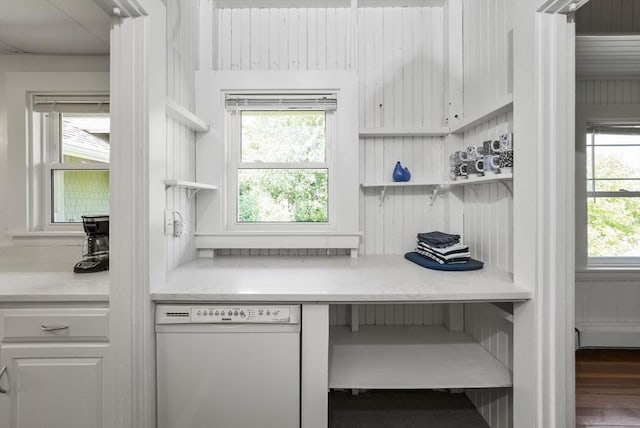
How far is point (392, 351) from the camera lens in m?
1.76

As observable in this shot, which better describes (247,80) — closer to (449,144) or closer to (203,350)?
(449,144)

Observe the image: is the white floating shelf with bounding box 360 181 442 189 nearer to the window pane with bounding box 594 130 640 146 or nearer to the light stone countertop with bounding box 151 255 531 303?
the light stone countertop with bounding box 151 255 531 303

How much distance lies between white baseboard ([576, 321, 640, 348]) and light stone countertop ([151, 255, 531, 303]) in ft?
6.29

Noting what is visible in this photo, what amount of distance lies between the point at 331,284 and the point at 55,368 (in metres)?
1.23

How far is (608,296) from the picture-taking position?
9.29 ft

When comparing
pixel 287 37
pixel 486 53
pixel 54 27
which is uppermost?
pixel 287 37

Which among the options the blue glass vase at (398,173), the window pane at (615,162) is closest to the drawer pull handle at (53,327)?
the blue glass vase at (398,173)

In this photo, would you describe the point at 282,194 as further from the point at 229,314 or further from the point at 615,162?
the point at 615,162

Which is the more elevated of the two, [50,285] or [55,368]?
[50,285]

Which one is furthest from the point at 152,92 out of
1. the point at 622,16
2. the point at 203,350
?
the point at 622,16

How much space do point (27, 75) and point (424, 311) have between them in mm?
3129

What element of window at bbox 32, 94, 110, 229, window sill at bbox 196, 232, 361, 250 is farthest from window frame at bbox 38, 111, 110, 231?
window sill at bbox 196, 232, 361, 250

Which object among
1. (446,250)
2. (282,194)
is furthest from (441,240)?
(282,194)

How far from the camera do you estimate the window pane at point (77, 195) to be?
83.9 inches
